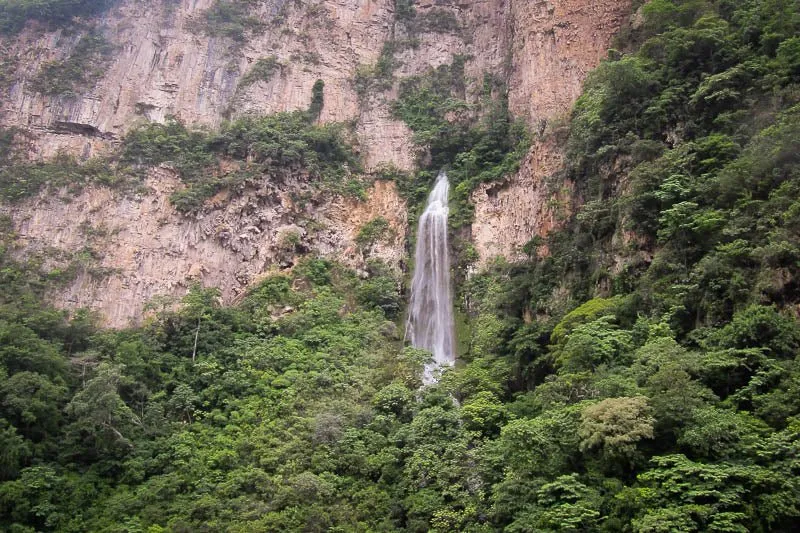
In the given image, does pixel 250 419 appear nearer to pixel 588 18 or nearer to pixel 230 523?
pixel 230 523

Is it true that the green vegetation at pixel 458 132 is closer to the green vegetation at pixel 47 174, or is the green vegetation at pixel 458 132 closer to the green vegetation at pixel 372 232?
the green vegetation at pixel 372 232

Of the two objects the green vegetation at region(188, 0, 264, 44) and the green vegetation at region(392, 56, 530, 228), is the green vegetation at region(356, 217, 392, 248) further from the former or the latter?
the green vegetation at region(188, 0, 264, 44)

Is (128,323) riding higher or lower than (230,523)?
higher

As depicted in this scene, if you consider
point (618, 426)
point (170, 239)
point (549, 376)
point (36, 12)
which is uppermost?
point (36, 12)

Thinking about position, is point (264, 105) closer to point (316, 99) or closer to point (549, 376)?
point (316, 99)

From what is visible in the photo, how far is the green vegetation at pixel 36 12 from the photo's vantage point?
39031 millimetres

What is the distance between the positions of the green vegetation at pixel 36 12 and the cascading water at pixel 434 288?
75.1ft

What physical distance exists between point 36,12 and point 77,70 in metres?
4.63

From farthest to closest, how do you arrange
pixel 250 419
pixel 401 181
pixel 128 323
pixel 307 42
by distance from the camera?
pixel 307 42 → pixel 401 181 → pixel 128 323 → pixel 250 419

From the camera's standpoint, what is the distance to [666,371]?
15234 mm

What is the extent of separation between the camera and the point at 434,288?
33.6 m

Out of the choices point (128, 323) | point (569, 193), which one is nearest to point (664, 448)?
point (569, 193)

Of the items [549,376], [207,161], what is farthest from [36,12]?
[549,376]

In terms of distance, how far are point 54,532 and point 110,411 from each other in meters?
3.92
